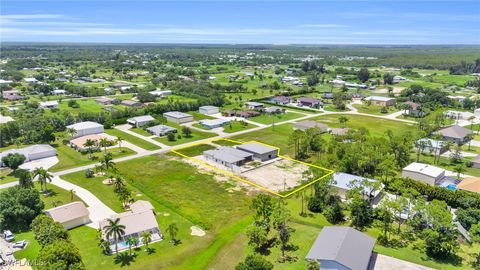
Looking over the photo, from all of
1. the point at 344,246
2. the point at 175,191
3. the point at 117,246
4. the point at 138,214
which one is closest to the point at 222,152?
the point at 175,191

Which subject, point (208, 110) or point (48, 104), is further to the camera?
point (48, 104)

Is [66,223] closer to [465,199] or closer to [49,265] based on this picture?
[49,265]

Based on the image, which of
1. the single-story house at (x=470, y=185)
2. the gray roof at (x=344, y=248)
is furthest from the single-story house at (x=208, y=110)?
the gray roof at (x=344, y=248)

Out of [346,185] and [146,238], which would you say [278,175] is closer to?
[346,185]

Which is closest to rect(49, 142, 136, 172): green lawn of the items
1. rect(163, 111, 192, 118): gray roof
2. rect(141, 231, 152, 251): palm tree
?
rect(163, 111, 192, 118): gray roof

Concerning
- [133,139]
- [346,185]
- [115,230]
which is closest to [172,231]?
[115,230]

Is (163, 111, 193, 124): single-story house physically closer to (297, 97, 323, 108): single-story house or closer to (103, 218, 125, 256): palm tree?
(297, 97, 323, 108): single-story house
